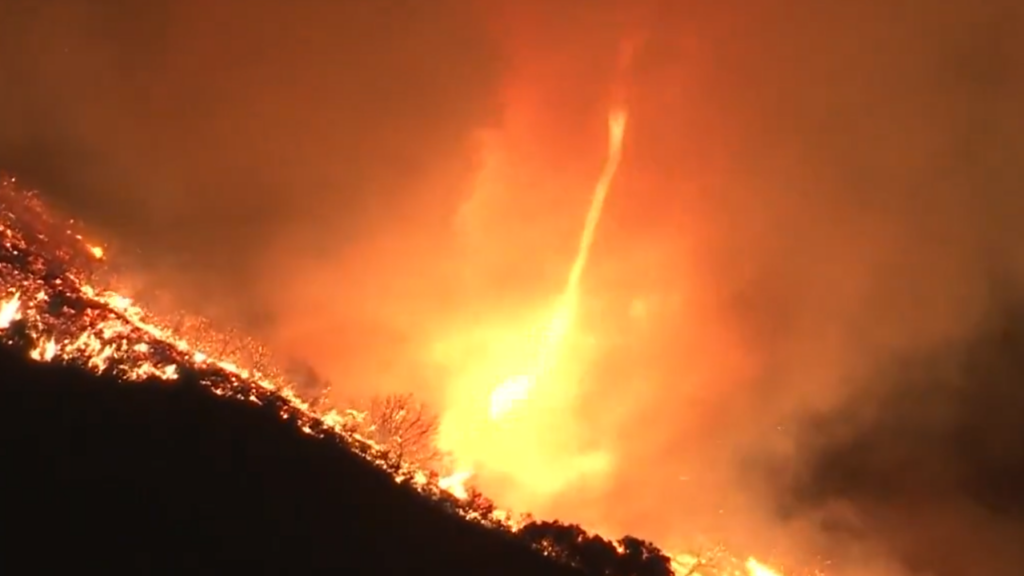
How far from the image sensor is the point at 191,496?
43531mm

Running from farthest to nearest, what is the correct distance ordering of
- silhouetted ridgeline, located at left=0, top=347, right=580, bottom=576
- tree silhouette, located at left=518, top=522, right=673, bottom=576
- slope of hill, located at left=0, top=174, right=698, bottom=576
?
tree silhouette, located at left=518, top=522, right=673, bottom=576 < slope of hill, located at left=0, top=174, right=698, bottom=576 < silhouetted ridgeline, located at left=0, top=347, right=580, bottom=576

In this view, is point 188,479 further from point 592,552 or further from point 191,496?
point 592,552

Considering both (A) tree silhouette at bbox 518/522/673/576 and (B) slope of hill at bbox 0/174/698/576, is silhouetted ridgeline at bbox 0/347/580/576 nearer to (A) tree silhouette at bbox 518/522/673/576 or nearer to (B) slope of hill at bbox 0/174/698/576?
(B) slope of hill at bbox 0/174/698/576

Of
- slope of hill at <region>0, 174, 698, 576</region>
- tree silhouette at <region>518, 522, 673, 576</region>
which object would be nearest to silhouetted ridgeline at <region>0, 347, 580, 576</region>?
slope of hill at <region>0, 174, 698, 576</region>

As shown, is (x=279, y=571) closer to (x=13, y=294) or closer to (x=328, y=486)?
(x=328, y=486)

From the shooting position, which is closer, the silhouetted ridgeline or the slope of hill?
the silhouetted ridgeline

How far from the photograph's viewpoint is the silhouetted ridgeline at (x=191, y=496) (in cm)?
3922

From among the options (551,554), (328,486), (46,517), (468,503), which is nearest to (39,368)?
(46,517)

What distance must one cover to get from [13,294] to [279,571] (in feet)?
74.7

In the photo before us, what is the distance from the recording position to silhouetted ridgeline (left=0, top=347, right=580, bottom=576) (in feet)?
129

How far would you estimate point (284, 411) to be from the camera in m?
52.5

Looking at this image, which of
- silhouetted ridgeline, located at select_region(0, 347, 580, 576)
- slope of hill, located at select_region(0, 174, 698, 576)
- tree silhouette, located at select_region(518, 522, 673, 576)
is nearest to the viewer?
silhouetted ridgeline, located at select_region(0, 347, 580, 576)

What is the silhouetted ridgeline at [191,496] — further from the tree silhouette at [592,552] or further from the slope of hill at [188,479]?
the tree silhouette at [592,552]

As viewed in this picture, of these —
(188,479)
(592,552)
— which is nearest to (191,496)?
(188,479)
